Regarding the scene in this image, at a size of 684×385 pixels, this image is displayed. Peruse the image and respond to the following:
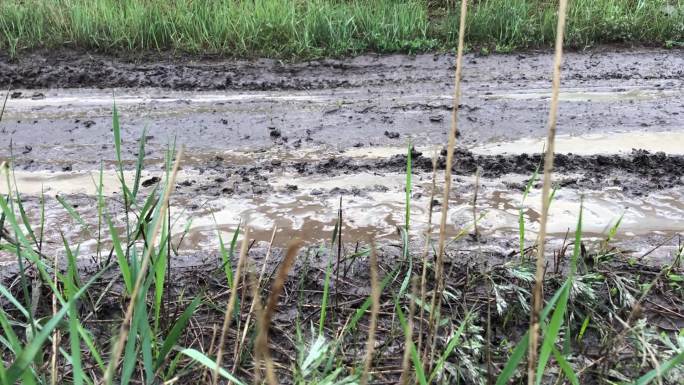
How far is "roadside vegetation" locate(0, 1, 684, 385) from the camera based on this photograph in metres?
1.52

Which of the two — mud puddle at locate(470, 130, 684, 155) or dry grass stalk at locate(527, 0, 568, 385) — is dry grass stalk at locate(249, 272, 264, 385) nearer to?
dry grass stalk at locate(527, 0, 568, 385)

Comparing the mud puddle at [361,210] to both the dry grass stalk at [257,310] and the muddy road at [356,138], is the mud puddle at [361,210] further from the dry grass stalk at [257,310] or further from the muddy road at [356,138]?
the dry grass stalk at [257,310]

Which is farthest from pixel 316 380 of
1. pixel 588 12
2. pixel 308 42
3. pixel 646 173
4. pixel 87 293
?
pixel 588 12

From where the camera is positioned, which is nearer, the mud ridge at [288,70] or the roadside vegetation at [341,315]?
the roadside vegetation at [341,315]

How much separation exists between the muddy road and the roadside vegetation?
14.9 inches

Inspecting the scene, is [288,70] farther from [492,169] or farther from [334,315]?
[334,315]

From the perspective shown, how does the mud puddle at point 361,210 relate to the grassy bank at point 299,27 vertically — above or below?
below

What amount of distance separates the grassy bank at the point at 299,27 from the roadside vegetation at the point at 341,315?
4.37 meters

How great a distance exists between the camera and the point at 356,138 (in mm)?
4242

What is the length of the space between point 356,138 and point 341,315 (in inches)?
92.2

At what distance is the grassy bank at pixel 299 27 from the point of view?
6.47m

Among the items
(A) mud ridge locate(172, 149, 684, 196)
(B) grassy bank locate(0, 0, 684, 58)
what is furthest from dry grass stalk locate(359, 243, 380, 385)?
(B) grassy bank locate(0, 0, 684, 58)

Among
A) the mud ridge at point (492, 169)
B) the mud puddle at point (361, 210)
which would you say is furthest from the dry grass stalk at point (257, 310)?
the mud ridge at point (492, 169)

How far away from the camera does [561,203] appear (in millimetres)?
3244
